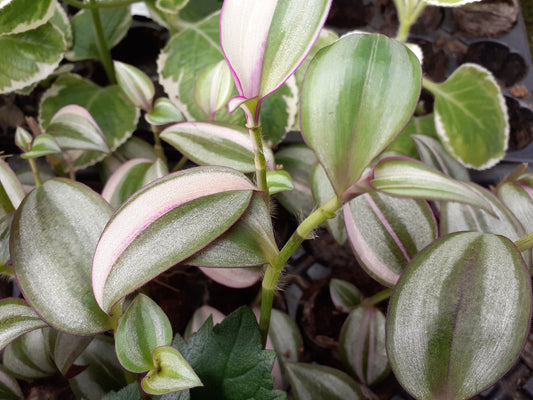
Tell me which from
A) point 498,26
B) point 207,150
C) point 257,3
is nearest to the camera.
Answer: point 257,3

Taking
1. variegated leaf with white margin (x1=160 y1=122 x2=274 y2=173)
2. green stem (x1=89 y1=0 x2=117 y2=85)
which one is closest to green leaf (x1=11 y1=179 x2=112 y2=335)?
variegated leaf with white margin (x1=160 y1=122 x2=274 y2=173)

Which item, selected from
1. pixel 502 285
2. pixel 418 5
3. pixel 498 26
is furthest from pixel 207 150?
pixel 498 26

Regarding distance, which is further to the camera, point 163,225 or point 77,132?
point 77,132

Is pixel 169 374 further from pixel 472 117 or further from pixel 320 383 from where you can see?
pixel 472 117

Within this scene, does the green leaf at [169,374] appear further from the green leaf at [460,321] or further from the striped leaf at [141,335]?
the green leaf at [460,321]

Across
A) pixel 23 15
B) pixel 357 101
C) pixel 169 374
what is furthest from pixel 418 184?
pixel 23 15

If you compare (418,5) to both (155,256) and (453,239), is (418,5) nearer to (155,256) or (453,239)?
(453,239)
